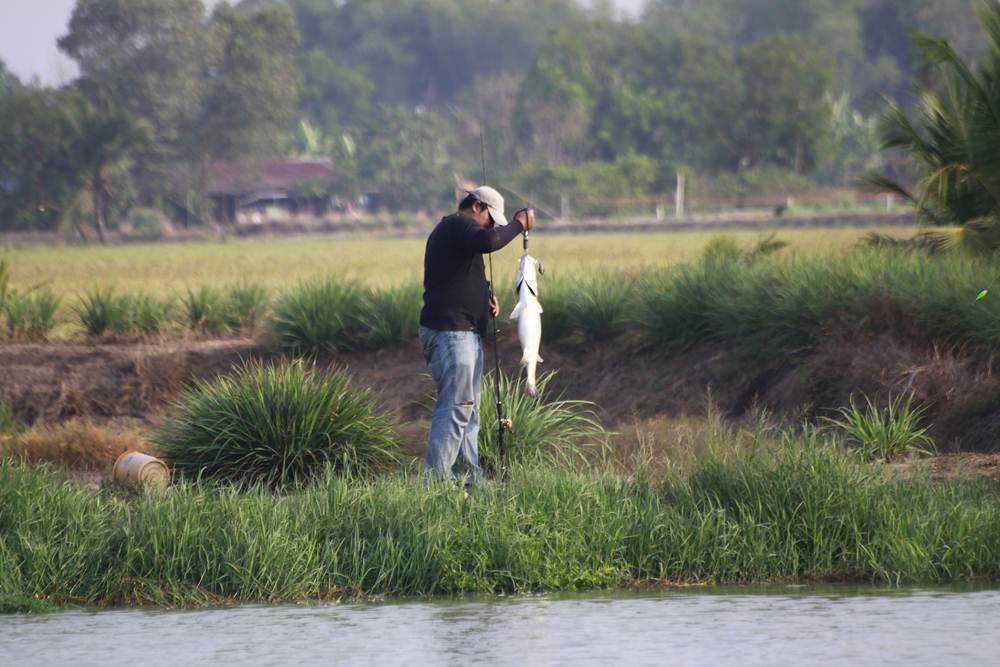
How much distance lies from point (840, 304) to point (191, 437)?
6.15 meters

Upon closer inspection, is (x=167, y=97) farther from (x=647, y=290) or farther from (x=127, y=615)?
(x=127, y=615)

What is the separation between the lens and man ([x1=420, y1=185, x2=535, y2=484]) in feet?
34.8

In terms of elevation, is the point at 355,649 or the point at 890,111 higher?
the point at 890,111

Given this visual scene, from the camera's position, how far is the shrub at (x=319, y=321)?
19141 millimetres

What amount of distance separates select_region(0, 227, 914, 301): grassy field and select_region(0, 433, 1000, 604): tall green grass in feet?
64.6

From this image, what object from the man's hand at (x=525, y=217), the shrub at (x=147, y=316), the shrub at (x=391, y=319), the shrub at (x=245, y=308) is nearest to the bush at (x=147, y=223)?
the shrub at (x=245, y=308)

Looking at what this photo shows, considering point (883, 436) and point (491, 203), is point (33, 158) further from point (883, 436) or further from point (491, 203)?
point (491, 203)

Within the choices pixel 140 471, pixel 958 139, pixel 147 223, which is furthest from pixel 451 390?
pixel 147 223

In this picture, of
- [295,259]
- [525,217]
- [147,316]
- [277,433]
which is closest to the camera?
[525,217]

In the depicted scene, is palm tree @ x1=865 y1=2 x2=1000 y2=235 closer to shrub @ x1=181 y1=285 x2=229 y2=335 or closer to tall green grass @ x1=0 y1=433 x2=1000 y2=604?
tall green grass @ x1=0 y1=433 x2=1000 y2=604

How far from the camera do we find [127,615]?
9.00m

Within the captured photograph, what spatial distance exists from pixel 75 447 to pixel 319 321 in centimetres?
491

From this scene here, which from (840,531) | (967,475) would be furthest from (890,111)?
(840,531)

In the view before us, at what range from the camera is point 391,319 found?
19312mm
